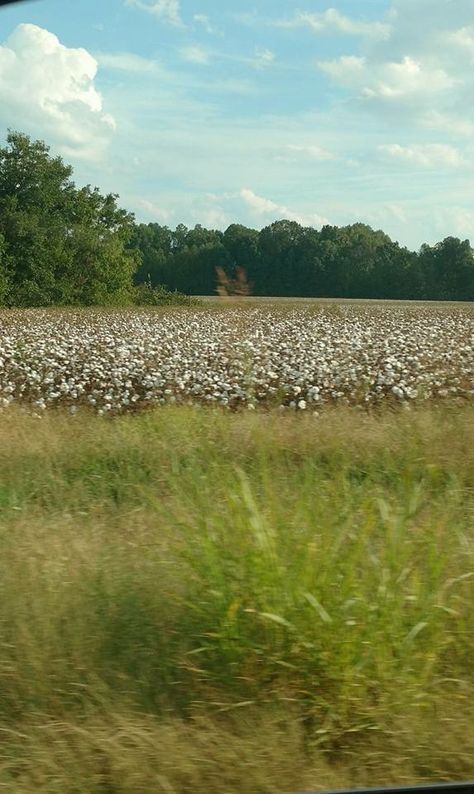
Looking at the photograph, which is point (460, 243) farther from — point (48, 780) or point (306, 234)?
point (48, 780)

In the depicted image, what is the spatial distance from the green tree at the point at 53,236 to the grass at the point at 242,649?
41.3m

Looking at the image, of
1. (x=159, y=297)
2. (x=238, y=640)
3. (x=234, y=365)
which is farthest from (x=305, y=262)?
(x=159, y=297)

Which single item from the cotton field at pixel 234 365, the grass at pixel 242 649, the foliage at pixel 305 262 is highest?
the foliage at pixel 305 262

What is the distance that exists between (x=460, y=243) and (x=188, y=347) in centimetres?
2654

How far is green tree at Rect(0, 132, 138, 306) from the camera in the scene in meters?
44.2

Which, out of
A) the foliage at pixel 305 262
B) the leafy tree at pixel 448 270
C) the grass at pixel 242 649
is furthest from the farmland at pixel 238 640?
the leafy tree at pixel 448 270

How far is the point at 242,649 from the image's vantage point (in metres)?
3.52

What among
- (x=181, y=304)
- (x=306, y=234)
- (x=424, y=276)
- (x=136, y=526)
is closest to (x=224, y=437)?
(x=136, y=526)

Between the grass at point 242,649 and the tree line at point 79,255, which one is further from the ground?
the tree line at point 79,255

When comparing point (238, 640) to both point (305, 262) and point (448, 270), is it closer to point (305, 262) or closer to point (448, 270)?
point (305, 262)

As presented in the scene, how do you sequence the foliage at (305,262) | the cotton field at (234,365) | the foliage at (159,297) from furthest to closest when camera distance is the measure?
the foliage at (159,297) < the cotton field at (234,365) < the foliage at (305,262)

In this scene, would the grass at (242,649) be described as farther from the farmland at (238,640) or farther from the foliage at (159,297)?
the foliage at (159,297)

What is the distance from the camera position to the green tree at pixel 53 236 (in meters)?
44.2

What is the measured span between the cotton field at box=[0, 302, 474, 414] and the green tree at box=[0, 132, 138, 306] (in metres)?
19.8
